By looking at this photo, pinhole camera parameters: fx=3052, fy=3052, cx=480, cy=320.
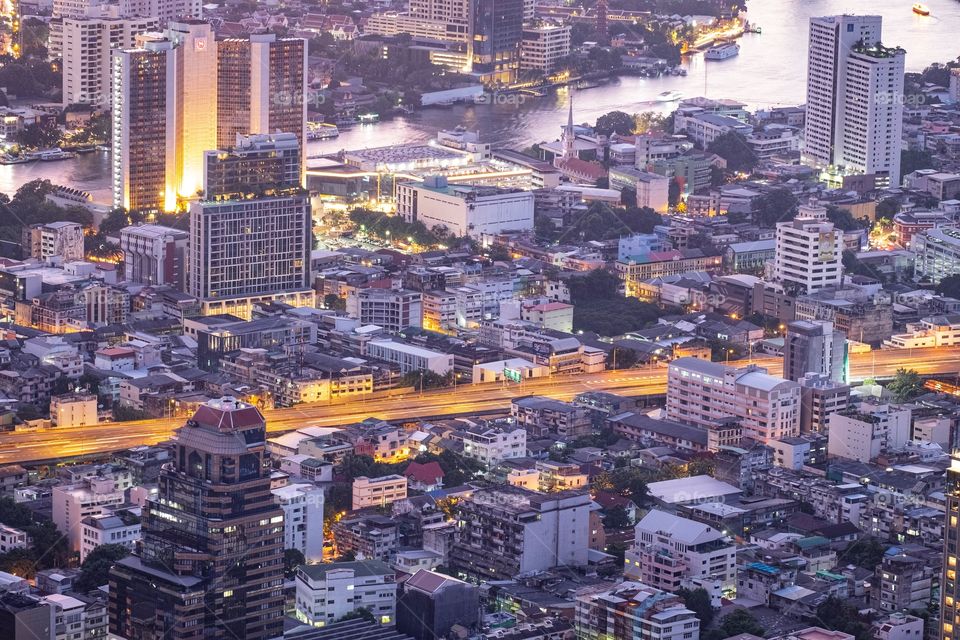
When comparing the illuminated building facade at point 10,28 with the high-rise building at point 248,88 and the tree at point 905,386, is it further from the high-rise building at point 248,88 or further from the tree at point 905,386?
the tree at point 905,386

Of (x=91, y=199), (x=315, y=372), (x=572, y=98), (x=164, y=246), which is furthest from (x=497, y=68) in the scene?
(x=315, y=372)

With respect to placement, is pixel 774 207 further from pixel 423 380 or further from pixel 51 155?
pixel 51 155

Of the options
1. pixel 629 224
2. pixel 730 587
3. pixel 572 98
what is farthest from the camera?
pixel 572 98

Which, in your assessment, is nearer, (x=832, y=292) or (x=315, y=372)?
(x=315, y=372)

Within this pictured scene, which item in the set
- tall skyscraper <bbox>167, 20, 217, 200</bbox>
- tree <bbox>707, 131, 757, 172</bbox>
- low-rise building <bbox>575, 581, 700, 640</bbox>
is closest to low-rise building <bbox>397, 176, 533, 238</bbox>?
tall skyscraper <bbox>167, 20, 217, 200</bbox>

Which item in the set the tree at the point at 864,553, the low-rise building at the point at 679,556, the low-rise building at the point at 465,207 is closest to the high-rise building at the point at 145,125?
the low-rise building at the point at 465,207

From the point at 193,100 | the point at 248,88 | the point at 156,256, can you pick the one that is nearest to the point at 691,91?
the point at 248,88

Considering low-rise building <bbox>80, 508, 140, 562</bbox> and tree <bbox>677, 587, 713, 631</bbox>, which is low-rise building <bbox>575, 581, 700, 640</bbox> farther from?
low-rise building <bbox>80, 508, 140, 562</bbox>

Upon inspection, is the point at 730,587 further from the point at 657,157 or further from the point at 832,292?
the point at 657,157
